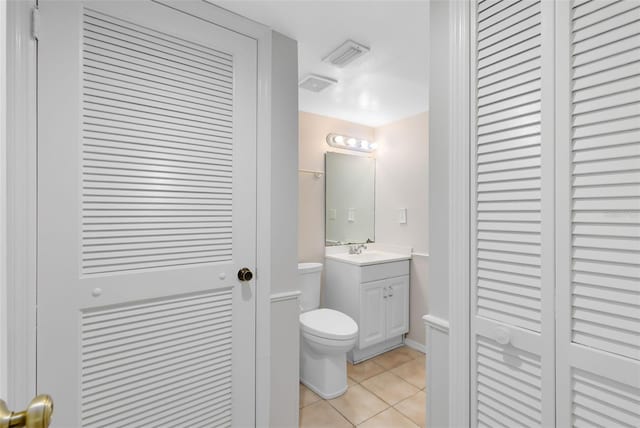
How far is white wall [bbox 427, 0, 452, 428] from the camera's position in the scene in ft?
3.73

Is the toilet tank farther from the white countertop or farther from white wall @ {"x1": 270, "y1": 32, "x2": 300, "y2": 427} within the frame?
white wall @ {"x1": 270, "y1": 32, "x2": 300, "y2": 427}

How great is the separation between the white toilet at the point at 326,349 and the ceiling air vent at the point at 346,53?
1.73 m

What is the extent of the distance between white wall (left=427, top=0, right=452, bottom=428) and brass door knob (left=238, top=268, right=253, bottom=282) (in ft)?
2.82

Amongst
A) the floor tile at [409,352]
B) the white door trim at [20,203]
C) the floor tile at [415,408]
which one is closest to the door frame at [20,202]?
the white door trim at [20,203]

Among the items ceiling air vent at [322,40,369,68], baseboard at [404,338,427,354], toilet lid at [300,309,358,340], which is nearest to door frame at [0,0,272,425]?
ceiling air vent at [322,40,369,68]

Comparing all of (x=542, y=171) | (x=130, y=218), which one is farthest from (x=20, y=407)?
(x=542, y=171)

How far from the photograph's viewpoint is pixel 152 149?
133 centimetres

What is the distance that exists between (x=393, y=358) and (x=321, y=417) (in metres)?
1.05

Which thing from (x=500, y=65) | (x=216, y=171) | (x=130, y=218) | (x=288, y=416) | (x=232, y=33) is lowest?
(x=288, y=416)

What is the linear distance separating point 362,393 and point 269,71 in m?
2.20

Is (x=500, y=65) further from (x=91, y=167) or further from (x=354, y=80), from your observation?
(x=91, y=167)

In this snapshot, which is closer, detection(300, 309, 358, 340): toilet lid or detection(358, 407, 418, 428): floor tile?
detection(358, 407, 418, 428): floor tile

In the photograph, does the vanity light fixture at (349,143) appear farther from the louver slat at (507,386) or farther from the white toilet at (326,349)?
the louver slat at (507,386)

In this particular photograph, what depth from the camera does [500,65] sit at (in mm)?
980
